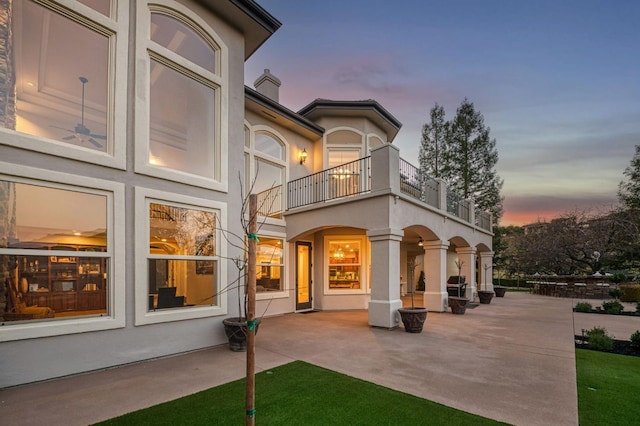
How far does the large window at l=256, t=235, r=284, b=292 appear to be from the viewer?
1009 centimetres

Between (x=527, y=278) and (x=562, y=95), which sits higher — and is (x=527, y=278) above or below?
below

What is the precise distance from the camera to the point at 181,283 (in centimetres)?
615

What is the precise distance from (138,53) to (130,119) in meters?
1.23

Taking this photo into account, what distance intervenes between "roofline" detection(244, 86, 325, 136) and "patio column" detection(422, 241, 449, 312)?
18.8 ft

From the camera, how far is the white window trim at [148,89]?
5.70 m

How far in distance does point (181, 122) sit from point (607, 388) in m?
8.68

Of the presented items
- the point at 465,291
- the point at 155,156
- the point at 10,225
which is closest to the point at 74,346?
the point at 10,225

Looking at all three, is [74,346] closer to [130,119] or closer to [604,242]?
[130,119]

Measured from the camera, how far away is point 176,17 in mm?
6410

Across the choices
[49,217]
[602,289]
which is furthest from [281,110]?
[602,289]

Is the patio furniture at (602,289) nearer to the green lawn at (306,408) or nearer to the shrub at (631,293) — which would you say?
the shrub at (631,293)

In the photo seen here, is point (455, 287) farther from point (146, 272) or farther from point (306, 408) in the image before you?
point (146, 272)

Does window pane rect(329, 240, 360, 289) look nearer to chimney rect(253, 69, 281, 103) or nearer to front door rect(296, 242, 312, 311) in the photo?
front door rect(296, 242, 312, 311)

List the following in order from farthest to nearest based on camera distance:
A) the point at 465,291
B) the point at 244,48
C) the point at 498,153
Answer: the point at 498,153
the point at 465,291
the point at 244,48
